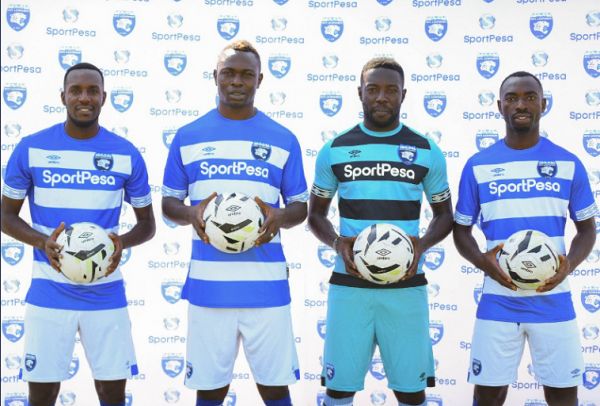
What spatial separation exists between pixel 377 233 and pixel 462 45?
217cm

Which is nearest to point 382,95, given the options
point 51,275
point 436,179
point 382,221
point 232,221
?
point 436,179

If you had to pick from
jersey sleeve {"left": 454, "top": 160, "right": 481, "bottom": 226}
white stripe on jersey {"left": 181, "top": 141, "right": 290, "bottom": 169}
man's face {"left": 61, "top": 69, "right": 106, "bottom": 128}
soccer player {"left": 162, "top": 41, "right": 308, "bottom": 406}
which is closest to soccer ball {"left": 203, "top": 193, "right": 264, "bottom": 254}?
soccer player {"left": 162, "top": 41, "right": 308, "bottom": 406}

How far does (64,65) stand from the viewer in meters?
4.48

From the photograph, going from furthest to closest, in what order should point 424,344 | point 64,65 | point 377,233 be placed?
point 64,65, point 424,344, point 377,233

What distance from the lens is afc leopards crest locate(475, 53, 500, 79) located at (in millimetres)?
4470

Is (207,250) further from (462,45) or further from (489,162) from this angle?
(462,45)

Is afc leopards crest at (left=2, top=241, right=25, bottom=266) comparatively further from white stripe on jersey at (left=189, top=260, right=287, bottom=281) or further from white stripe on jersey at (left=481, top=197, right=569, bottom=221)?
white stripe on jersey at (left=481, top=197, right=569, bottom=221)

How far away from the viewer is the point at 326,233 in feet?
10.4

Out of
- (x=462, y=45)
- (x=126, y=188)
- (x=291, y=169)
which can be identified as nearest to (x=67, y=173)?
(x=126, y=188)

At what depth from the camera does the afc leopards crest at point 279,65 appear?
14.9 feet

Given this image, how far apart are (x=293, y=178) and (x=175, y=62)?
72.4 inches

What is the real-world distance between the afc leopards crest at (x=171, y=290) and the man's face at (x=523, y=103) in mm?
2421

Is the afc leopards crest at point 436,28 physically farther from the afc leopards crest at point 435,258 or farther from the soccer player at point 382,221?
the soccer player at point 382,221

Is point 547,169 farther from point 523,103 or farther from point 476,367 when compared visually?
point 476,367
